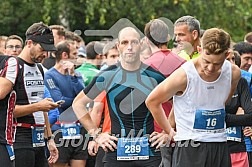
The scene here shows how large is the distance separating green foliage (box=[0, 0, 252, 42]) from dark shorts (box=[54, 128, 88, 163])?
919 cm

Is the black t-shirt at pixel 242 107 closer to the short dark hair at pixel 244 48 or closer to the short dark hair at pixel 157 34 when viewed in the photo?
the short dark hair at pixel 157 34

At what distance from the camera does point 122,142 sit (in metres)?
7.86

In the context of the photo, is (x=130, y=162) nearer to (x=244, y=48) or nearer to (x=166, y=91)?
(x=166, y=91)

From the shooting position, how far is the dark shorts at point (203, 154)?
686cm

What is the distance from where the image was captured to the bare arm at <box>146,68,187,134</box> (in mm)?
6762

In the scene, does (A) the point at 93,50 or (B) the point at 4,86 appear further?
(A) the point at 93,50

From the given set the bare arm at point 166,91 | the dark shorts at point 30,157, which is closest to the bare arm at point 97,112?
the dark shorts at point 30,157

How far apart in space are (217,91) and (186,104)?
29 cm

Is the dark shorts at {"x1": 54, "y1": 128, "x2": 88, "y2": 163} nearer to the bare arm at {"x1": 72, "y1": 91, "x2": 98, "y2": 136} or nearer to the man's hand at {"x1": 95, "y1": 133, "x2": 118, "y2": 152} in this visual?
the bare arm at {"x1": 72, "y1": 91, "x2": 98, "y2": 136}

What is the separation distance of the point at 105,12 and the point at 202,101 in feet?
46.7

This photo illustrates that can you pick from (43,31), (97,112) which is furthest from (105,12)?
(43,31)

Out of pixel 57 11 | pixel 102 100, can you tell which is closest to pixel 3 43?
pixel 102 100

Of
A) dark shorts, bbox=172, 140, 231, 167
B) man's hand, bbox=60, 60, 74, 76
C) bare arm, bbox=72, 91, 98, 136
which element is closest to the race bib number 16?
dark shorts, bbox=172, 140, 231, 167

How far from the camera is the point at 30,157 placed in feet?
28.9
